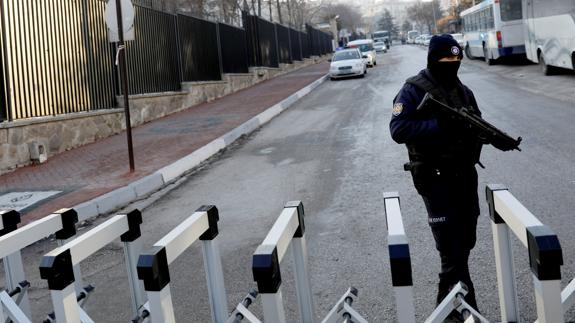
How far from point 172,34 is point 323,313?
664 inches

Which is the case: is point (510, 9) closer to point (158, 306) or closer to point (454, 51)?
point (454, 51)

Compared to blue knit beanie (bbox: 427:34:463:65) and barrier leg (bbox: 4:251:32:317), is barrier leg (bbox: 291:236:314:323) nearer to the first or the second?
blue knit beanie (bbox: 427:34:463:65)

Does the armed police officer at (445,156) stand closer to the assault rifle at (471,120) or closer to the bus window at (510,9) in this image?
the assault rifle at (471,120)

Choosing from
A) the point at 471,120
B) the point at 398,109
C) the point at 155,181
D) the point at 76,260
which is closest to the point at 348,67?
the point at 155,181

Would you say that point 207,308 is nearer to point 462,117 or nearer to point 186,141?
point 462,117

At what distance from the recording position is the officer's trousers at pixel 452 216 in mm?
3564

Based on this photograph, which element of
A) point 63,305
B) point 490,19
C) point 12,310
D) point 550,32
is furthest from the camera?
point 490,19

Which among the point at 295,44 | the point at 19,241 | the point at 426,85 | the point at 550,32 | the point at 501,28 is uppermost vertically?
the point at 295,44

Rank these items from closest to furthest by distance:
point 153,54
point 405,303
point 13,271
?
1. point 405,303
2. point 13,271
3. point 153,54

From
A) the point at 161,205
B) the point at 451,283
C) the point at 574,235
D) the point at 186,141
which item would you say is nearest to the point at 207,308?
the point at 451,283

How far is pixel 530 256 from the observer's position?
229 cm

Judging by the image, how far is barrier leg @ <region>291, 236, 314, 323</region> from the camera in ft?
10.1

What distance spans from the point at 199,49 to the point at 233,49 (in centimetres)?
448

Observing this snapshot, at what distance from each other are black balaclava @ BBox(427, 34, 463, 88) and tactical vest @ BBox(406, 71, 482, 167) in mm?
49
